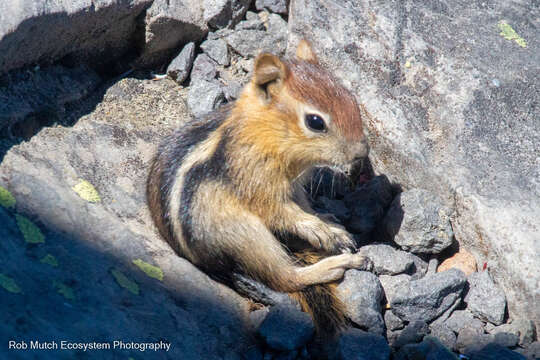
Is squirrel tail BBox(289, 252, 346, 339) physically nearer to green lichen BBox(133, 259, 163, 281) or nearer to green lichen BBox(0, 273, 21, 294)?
green lichen BBox(133, 259, 163, 281)

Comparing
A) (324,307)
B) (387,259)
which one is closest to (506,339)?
(387,259)

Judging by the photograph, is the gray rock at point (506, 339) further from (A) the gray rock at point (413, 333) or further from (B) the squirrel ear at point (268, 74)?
(B) the squirrel ear at point (268, 74)

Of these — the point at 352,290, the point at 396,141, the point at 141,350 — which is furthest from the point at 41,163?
the point at 396,141

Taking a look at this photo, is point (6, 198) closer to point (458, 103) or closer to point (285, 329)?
point (285, 329)

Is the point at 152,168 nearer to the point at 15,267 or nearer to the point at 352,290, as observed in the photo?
the point at 15,267

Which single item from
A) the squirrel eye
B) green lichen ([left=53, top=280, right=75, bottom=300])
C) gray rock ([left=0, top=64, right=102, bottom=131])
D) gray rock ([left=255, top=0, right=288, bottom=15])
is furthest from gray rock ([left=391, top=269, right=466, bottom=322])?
gray rock ([left=255, top=0, right=288, bottom=15])

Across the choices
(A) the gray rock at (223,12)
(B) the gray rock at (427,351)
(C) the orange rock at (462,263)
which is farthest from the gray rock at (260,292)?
(A) the gray rock at (223,12)
